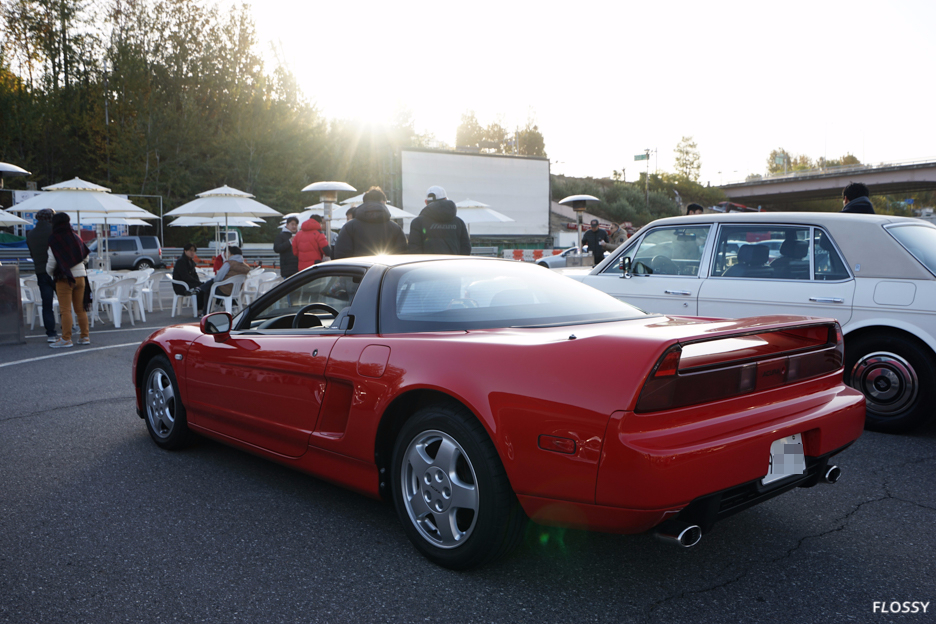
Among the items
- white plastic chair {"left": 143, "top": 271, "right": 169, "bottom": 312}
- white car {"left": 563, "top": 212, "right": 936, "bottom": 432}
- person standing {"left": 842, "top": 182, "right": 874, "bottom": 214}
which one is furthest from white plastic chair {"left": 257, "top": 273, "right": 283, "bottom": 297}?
person standing {"left": 842, "top": 182, "right": 874, "bottom": 214}

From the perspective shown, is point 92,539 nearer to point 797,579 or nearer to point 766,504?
point 797,579

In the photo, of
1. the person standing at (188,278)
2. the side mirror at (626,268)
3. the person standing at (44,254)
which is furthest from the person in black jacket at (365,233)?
the person standing at (188,278)

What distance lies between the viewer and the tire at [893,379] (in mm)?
4652

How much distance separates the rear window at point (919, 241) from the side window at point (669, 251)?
1.39 meters

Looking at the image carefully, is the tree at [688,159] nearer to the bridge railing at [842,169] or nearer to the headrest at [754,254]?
the bridge railing at [842,169]

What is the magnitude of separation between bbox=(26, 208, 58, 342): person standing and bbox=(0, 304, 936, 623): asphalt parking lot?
5.80 meters

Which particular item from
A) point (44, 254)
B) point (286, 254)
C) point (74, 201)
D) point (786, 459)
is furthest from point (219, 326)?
point (74, 201)

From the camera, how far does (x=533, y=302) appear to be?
3.29 m

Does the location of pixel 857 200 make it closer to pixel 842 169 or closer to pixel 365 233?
pixel 365 233

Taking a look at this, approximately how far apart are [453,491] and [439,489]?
84 millimetres

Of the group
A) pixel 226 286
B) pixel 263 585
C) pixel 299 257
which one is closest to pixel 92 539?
pixel 263 585

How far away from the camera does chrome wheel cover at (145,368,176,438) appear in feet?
14.5

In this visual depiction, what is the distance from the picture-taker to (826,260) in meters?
5.15

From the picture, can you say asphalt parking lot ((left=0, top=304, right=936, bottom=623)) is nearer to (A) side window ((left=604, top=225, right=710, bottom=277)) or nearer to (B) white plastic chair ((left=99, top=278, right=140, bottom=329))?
(A) side window ((left=604, top=225, right=710, bottom=277))
